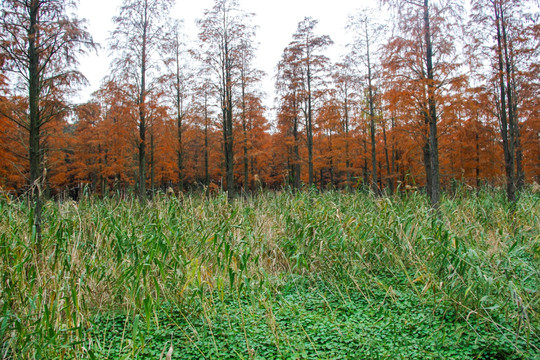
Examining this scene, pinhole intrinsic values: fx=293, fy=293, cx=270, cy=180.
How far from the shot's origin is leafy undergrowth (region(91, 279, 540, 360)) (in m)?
1.97

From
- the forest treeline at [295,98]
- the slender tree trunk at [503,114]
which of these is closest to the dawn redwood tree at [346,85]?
the forest treeline at [295,98]

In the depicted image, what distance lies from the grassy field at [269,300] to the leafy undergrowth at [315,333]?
0.01 m

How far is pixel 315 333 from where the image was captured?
2.26 meters

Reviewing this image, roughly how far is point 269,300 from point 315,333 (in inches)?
16.8

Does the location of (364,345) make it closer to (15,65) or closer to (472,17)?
(15,65)

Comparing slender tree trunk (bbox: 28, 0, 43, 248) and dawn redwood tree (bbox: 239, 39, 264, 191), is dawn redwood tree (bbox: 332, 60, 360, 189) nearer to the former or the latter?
dawn redwood tree (bbox: 239, 39, 264, 191)

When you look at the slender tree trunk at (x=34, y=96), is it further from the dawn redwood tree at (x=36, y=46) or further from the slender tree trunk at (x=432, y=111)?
the slender tree trunk at (x=432, y=111)

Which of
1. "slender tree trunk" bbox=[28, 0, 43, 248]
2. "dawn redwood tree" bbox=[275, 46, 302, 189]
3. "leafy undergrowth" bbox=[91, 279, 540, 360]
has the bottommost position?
"leafy undergrowth" bbox=[91, 279, 540, 360]

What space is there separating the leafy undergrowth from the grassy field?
12mm

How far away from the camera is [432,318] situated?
235cm

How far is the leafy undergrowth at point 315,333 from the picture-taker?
197cm

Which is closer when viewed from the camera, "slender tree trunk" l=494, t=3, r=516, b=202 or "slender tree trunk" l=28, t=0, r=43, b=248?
"slender tree trunk" l=28, t=0, r=43, b=248

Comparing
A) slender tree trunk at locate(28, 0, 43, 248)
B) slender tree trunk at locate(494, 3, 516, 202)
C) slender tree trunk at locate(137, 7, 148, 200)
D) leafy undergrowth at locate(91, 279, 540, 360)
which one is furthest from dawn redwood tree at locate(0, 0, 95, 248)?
slender tree trunk at locate(494, 3, 516, 202)

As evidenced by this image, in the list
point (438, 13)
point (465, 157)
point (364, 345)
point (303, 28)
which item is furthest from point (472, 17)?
point (364, 345)
